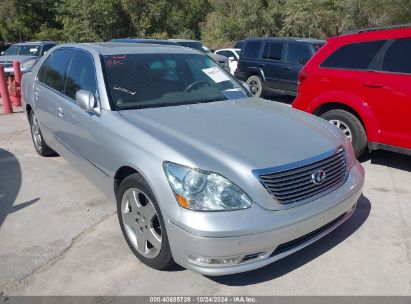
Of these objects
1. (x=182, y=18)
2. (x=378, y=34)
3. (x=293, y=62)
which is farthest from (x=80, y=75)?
(x=182, y=18)

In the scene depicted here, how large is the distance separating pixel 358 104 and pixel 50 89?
401 cm

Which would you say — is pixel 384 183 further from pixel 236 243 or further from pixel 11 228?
pixel 11 228

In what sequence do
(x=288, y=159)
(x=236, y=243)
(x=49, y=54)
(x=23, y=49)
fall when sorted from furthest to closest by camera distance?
(x=23, y=49)
(x=49, y=54)
(x=288, y=159)
(x=236, y=243)

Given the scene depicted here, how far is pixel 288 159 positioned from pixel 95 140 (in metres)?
1.79

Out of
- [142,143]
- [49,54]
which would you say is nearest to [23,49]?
[49,54]

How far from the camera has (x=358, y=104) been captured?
17.6ft

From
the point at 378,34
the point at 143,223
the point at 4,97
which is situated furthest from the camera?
the point at 4,97

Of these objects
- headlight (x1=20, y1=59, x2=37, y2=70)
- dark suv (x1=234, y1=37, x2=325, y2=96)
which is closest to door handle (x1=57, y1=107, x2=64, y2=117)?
dark suv (x1=234, y1=37, x2=325, y2=96)

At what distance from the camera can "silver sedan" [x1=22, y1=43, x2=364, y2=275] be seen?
2615 millimetres

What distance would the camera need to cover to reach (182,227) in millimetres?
2590

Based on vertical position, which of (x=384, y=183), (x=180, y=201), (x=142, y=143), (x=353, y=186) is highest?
(x=142, y=143)

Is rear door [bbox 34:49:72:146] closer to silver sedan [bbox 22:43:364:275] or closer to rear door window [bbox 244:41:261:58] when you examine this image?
silver sedan [bbox 22:43:364:275]

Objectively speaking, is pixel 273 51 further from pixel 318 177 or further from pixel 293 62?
pixel 318 177

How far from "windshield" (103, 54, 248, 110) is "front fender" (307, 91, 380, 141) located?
182 cm
